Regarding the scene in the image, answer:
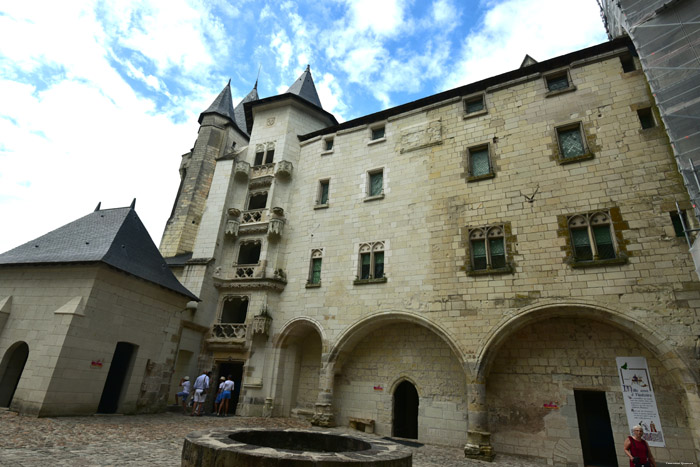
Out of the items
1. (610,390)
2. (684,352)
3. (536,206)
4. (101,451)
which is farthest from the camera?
(536,206)

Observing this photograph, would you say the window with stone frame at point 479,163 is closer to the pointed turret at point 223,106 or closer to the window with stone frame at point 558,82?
the window with stone frame at point 558,82

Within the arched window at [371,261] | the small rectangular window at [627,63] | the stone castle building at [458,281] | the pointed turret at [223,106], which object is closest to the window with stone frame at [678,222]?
the stone castle building at [458,281]

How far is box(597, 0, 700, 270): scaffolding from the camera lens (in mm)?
8883

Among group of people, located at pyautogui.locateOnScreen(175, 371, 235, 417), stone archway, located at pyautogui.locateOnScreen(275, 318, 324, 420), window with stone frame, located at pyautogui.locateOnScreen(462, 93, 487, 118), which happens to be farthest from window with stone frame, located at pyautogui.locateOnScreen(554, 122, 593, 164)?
group of people, located at pyautogui.locateOnScreen(175, 371, 235, 417)

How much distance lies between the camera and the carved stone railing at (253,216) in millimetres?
16891

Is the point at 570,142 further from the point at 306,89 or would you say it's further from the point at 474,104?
the point at 306,89

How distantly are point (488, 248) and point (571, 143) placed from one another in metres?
4.50

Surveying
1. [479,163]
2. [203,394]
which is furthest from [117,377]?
[479,163]

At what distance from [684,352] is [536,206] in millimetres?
5097

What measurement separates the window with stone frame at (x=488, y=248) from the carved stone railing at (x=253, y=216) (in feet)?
30.7

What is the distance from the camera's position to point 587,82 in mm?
12281

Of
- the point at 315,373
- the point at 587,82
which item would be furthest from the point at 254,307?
the point at 587,82

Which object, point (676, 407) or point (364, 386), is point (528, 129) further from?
point (364, 386)

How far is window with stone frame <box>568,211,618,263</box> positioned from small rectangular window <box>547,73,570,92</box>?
16.8 feet
